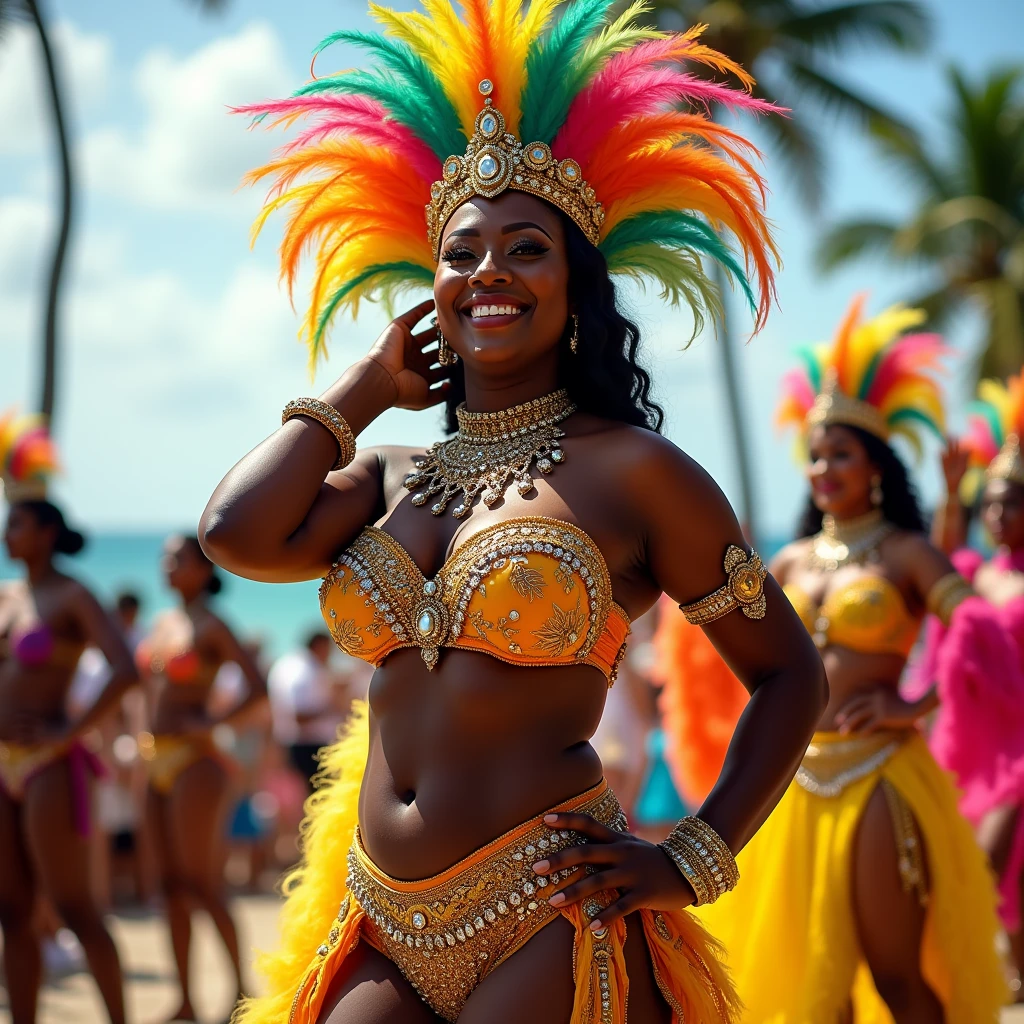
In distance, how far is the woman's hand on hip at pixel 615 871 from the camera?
2.58 m

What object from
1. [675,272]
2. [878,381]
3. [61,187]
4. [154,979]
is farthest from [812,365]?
[61,187]

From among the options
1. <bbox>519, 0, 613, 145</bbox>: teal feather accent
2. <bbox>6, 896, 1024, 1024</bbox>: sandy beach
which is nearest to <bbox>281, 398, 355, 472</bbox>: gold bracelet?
<bbox>519, 0, 613, 145</bbox>: teal feather accent

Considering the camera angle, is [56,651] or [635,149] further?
[56,651]

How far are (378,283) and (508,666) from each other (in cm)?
118

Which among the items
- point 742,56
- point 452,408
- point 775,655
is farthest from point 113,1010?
point 742,56

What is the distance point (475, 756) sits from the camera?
267cm

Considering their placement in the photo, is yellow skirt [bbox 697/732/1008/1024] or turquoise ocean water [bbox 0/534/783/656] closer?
yellow skirt [bbox 697/732/1008/1024]

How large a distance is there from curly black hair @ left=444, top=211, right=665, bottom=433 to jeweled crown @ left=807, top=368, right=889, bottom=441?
266cm

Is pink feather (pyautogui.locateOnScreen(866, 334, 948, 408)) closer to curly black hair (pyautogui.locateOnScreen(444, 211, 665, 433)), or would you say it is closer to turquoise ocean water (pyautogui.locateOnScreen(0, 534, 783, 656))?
A: curly black hair (pyautogui.locateOnScreen(444, 211, 665, 433))

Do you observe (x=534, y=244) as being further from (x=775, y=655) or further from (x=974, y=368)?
(x=974, y=368)

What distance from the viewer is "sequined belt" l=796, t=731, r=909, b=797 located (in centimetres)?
513

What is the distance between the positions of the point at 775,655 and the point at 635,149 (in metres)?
1.16

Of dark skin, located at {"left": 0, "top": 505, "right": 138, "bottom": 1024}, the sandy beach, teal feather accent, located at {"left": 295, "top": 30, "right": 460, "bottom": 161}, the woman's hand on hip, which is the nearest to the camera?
the woman's hand on hip

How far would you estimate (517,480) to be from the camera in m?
2.89
